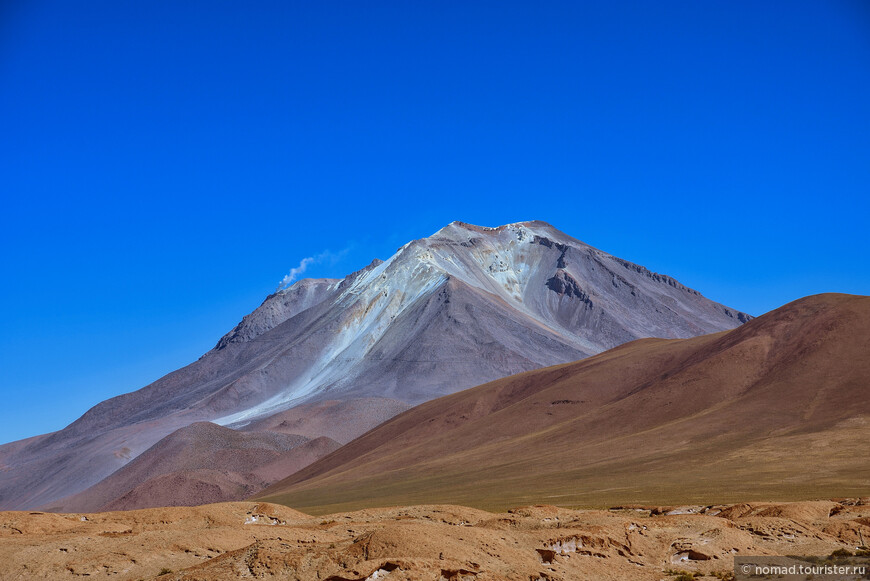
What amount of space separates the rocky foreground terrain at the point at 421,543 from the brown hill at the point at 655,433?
14.1 metres

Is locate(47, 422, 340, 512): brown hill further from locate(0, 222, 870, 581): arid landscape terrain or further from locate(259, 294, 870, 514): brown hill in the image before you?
locate(259, 294, 870, 514): brown hill

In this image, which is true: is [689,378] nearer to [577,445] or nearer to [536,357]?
[577,445]

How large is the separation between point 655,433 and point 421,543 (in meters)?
50.3

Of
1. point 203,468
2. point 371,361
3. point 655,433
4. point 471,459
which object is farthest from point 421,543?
point 371,361

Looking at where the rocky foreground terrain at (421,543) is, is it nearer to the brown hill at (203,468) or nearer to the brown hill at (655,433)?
the brown hill at (655,433)

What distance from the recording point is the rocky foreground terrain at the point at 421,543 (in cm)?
1877

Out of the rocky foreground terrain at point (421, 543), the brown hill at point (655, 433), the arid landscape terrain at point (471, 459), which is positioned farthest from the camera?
the brown hill at point (655, 433)

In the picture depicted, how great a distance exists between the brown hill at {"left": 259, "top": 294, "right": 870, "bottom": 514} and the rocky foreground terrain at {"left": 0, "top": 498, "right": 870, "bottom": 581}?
46.3 feet

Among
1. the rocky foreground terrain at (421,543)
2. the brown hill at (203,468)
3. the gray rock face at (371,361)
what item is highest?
the gray rock face at (371,361)

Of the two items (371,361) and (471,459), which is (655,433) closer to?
(471,459)

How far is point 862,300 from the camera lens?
77438 mm

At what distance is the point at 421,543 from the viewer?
19.0 metres

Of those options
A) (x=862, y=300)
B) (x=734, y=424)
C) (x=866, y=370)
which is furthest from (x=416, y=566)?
(x=862, y=300)

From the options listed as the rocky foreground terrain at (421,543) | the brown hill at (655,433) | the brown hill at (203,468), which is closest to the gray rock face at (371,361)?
the brown hill at (203,468)
